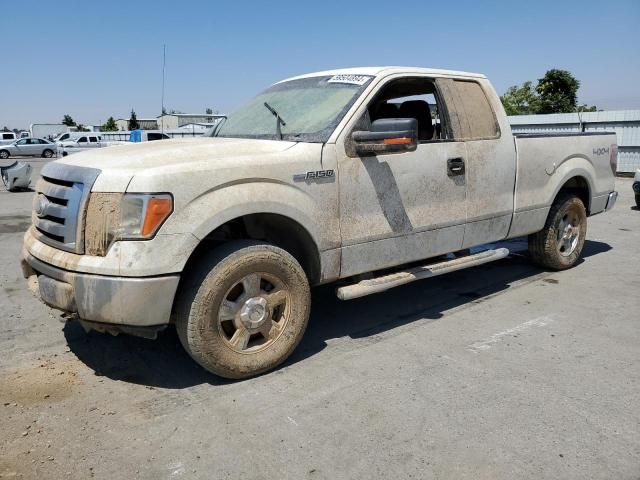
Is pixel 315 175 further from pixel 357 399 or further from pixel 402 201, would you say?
pixel 357 399

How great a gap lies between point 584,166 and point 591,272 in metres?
1.17

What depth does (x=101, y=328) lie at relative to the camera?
3.10m

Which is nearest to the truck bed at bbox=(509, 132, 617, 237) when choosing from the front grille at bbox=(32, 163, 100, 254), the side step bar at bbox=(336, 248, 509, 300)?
the side step bar at bbox=(336, 248, 509, 300)

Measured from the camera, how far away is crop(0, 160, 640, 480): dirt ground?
8.43 ft

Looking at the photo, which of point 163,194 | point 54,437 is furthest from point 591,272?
point 54,437

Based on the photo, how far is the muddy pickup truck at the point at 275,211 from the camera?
9.71ft

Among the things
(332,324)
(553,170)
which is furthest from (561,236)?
(332,324)

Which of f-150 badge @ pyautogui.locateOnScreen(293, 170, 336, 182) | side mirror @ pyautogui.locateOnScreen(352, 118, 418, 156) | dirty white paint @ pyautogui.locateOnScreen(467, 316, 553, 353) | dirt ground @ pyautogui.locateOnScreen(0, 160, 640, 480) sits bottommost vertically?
dirt ground @ pyautogui.locateOnScreen(0, 160, 640, 480)

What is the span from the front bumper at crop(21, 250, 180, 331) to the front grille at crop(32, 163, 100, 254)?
0.66 feet

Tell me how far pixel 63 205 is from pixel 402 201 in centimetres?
228

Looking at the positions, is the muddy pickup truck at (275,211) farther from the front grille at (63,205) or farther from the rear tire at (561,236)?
the rear tire at (561,236)

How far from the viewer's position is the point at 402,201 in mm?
3990

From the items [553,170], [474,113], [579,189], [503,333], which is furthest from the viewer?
[579,189]

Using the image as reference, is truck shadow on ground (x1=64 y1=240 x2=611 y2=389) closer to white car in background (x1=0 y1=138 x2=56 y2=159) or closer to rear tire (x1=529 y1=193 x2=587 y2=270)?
rear tire (x1=529 y1=193 x2=587 y2=270)
